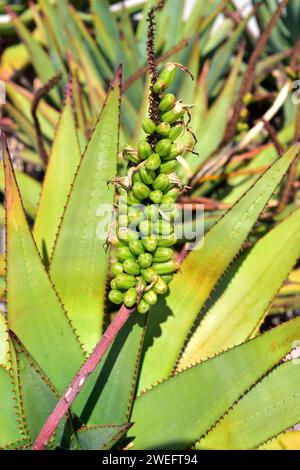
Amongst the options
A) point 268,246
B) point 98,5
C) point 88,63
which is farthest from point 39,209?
point 98,5

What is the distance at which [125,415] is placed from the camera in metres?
1.12

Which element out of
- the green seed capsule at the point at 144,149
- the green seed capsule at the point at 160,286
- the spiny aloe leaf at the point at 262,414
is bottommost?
the spiny aloe leaf at the point at 262,414

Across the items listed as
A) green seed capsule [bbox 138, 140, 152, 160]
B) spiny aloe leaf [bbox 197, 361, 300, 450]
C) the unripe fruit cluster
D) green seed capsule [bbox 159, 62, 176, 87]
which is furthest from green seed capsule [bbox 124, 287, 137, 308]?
spiny aloe leaf [bbox 197, 361, 300, 450]

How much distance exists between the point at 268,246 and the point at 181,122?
0.56 m

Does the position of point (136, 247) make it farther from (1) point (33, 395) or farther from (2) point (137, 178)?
(1) point (33, 395)

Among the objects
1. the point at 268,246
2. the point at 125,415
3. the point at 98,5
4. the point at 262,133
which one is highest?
the point at 98,5

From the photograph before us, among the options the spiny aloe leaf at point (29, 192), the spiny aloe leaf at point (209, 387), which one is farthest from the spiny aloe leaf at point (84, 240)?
the spiny aloe leaf at point (29, 192)

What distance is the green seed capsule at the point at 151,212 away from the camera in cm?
90

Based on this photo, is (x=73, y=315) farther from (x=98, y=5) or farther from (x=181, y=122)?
(x=98, y=5)

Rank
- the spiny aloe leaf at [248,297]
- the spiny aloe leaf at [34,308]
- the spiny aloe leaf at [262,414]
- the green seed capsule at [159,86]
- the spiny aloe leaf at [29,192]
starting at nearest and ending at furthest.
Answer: the green seed capsule at [159,86], the spiny aloe leaf at [34,308], the spiny aloe leaf at [262,414], the spiny aloe leaf at [248,297], the spiny aloe leaf at [29,192]

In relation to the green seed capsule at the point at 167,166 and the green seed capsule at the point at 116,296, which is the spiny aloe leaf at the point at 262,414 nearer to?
the green seed capsule at the point at 116,296

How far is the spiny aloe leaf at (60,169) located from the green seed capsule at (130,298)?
532mm

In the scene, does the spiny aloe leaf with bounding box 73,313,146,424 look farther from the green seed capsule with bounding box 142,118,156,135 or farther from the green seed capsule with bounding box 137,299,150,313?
the green seed capsule with bounding box 142,118,156,135

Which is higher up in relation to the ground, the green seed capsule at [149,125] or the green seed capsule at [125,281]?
the green seed capsule at [149,125]
